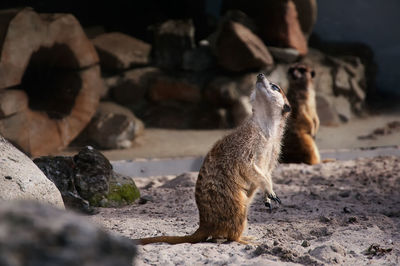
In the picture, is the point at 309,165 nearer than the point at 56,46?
No

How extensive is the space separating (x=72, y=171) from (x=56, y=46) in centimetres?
132

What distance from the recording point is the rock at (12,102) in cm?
410

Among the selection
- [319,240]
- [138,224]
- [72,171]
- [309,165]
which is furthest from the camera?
[309,165]

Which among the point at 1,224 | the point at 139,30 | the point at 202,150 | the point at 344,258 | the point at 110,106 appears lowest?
the point at 202,150

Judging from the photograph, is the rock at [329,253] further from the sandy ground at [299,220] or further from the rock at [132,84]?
the rock at [132,84]

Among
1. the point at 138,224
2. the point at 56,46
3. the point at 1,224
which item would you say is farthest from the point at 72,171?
the point at 1,224

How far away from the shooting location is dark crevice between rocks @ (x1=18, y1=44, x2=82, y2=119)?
13.9 feet

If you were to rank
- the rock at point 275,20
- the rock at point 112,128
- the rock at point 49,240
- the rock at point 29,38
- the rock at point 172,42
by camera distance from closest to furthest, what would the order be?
the rock at point 49,240 < the rock at point 29,38 < the rock at point 112,128 < the rock at point 172,42 < the rock at point 275,20

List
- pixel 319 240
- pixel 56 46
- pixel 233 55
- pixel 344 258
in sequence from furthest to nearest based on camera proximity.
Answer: pixel 233 55
pixel 56 46
pixel 319 240
pixel 344 258

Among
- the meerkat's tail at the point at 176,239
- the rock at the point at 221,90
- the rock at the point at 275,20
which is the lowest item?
the rock at the point at 221,90

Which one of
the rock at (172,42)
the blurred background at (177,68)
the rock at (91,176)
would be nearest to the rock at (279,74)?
the blurred background at (177,68)

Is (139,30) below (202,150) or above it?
above

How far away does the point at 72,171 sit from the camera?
11.5 feet

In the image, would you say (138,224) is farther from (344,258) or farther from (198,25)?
(198,25)
